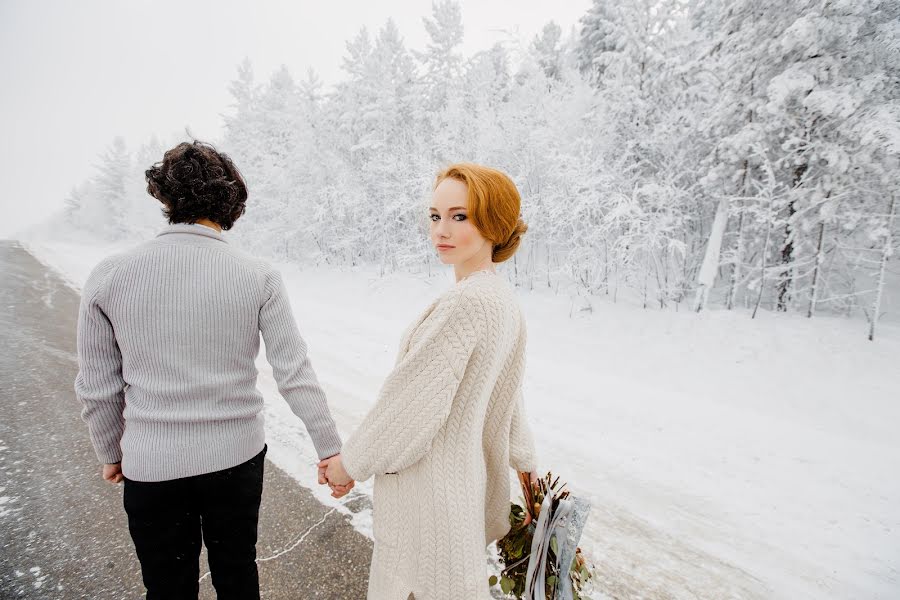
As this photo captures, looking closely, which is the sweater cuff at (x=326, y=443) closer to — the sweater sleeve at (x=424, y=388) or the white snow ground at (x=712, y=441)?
the sweater sleeve at (x=424, y=388)

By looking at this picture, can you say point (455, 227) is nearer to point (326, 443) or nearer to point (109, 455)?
point (326, 443)

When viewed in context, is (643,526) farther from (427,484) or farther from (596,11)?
(596,11)

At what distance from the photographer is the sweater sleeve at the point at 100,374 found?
1.43m

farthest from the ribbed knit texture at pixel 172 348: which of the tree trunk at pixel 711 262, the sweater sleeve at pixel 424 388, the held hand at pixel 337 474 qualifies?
the tree trunk at pixel 711 262

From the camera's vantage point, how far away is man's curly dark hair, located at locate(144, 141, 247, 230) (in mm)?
1487

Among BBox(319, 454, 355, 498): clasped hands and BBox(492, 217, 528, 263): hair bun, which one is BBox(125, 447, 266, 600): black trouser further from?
BBox(492, 217, 528, 263): hair bun

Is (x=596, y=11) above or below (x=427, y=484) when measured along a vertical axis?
above

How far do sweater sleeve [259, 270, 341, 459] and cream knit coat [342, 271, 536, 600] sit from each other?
0.34 m

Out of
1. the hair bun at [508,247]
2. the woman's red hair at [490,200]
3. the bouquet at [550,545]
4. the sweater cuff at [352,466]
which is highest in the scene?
the woman's red hair at [490,200]

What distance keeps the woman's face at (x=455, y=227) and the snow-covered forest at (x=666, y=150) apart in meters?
3.02

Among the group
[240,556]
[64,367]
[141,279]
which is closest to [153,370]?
[141,279]

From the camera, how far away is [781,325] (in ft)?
28.3

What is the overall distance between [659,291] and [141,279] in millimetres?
11258

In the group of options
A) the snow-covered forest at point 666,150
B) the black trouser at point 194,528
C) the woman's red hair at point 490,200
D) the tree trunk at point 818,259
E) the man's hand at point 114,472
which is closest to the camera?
the woman's red hair at point 490,200
